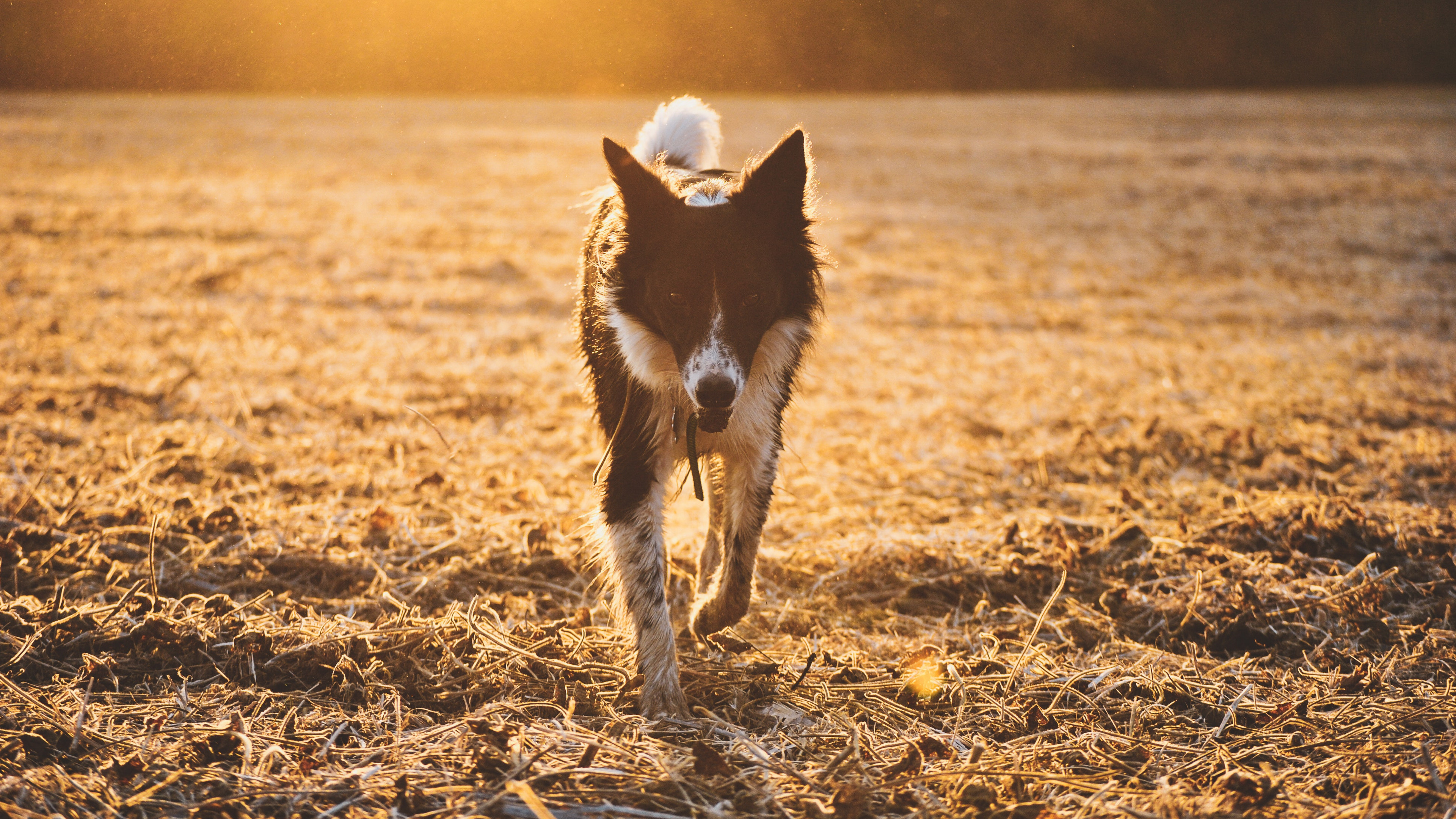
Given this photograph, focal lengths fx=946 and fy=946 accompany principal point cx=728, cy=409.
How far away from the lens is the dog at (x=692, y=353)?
3.29 meters

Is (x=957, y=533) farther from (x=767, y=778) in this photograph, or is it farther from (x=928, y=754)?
(x=767, y=778)

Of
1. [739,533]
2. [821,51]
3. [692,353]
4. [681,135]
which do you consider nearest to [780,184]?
[692,353]

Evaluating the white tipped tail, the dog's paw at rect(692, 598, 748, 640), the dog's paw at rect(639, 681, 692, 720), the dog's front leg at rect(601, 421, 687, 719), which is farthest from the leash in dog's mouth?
the white tipped tail

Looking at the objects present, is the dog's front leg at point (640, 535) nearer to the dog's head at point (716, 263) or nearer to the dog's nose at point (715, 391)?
the dog's head at point (716, 263)

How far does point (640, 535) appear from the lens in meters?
3.53

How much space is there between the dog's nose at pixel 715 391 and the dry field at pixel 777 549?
109 centimetres

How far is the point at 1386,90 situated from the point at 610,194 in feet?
125

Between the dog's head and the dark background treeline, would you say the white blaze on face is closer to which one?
the dog's head

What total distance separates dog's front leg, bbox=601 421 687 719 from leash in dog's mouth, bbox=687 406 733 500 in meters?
0.14

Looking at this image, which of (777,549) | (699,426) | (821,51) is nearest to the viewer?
(699,426)

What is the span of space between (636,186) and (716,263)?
1.42 feet

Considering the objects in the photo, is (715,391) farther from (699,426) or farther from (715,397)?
(699,426)

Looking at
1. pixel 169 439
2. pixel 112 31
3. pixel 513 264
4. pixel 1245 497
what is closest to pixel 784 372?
pixel 1245 497

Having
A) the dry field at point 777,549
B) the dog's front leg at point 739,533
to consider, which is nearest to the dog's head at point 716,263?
the dog's front leg at point 739,533
